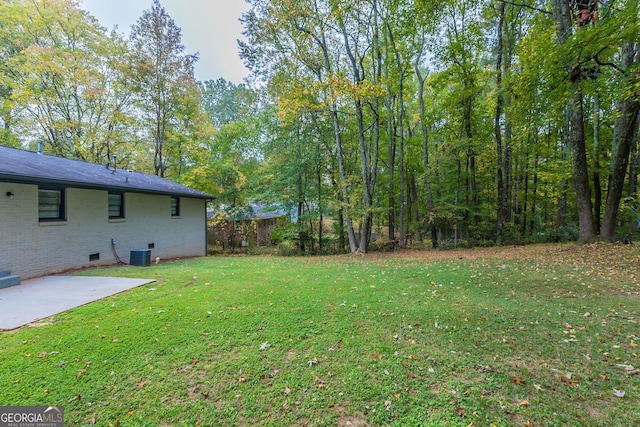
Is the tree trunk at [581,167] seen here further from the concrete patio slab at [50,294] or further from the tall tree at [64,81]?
the tall tree at [64,81]

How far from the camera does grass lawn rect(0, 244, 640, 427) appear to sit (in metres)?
2.02

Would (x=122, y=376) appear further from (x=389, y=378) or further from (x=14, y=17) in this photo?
(x=14, y=17)

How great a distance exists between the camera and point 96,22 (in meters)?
14.2

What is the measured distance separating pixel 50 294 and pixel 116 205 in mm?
5062

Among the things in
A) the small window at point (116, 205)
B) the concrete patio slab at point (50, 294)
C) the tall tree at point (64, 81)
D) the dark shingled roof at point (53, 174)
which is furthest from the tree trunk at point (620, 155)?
the tall tree at point (64, 81)

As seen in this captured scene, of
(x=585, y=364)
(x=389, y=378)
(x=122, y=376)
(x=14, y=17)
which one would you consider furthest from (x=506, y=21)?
(x=14, y=17)

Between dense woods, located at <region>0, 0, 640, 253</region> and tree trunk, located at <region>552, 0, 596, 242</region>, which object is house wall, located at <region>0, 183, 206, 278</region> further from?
tree trunk, located at <region>552, 0, 596, 242</region>

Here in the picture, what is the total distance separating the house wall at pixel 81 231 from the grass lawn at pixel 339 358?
395 cm

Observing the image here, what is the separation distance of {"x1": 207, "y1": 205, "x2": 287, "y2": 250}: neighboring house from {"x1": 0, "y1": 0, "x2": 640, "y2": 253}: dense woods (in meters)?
0.88

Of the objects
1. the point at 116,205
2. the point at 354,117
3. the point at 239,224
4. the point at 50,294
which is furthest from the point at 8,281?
the point at 354,117

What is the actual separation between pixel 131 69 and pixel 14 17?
487cm

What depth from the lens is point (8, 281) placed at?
532cm

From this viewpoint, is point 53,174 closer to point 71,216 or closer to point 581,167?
point 71,216

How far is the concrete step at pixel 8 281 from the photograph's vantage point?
5.21 metres
